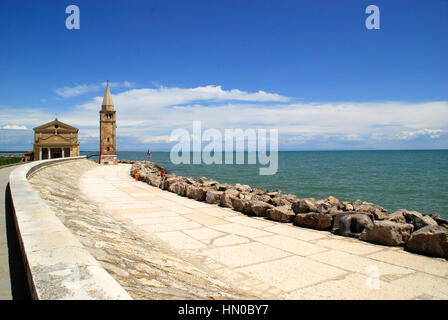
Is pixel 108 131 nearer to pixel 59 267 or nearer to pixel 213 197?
pixel 213 197

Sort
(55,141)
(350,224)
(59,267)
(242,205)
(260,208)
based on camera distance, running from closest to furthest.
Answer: (59,267) → (350,224) → (260,208) → (242,205) → (55,141)

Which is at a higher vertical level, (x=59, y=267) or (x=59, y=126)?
(x=59, y=126)

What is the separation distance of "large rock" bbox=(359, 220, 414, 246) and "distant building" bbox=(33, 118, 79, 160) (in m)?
43.3

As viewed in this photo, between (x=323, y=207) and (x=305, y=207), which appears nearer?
(x=305, y=207)

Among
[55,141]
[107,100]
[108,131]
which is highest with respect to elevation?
[107,100]

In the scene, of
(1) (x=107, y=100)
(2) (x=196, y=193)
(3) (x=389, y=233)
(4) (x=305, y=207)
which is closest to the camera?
(3) (x=389, y=233)

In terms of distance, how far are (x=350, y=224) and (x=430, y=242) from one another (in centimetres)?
145

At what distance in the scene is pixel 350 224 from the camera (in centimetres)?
589

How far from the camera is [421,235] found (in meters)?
4.76

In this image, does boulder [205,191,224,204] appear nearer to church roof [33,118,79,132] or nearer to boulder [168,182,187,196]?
boulder [168,182,187,196]

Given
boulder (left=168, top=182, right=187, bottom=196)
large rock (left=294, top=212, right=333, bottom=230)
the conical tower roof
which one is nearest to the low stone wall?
large rock (left=294, top=212, right=333, bottom=230)

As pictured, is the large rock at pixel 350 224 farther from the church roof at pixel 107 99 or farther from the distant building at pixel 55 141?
the distant building at pixel 55 141

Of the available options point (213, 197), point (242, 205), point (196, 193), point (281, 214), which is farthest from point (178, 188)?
point (281, 214)
